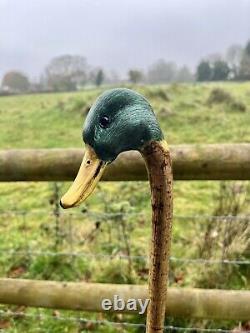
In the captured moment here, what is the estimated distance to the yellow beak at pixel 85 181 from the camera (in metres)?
0.82

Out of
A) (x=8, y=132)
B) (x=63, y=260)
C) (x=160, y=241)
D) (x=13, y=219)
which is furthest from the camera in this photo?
(x=8, y=132)

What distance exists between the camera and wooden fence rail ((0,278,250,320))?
1.41m

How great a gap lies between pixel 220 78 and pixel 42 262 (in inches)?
429

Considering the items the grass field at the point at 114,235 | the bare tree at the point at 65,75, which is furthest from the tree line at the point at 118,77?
the grass field at the point at 114,235

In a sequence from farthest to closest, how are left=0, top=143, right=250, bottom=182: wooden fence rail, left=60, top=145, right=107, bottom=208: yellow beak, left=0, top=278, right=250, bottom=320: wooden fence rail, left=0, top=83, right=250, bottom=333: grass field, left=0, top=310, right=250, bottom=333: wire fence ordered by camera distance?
left=0, top=83, right=250, bottom=333: grass field, left=0, top=310, right=250, bottom=333: wire fence, left=0, top=278, right=250, bottom=320: wooden fence rail, left=0, top=143, right=250, bottom=182: wooden fence rail, left=60, top=145, right=107, bottom=208: yellow beak

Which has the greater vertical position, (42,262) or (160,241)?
(160,241)

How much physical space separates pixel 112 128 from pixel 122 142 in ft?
0.10

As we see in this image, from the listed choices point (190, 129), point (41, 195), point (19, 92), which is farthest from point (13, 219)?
point (19, 92)

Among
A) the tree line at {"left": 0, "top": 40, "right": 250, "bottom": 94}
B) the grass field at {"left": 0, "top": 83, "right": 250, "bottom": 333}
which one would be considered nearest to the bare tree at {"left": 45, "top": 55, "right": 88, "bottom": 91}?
the tree line at {"left": 0, "top": 40, "right": 250, "bottom": 94}

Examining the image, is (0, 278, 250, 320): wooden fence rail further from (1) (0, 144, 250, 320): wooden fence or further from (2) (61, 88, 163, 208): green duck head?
(2) (61, 88, 163, 208): green duck head

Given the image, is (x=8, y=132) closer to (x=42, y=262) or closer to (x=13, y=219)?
(x=13, y=219)

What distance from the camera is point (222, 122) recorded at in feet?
22.5

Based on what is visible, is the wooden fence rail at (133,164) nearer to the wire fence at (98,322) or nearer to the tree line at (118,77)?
the wire fence at (98,322)

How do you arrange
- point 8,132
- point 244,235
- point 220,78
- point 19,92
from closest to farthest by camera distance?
point 244,235
point 8,132
point 220,78
point 19,92
